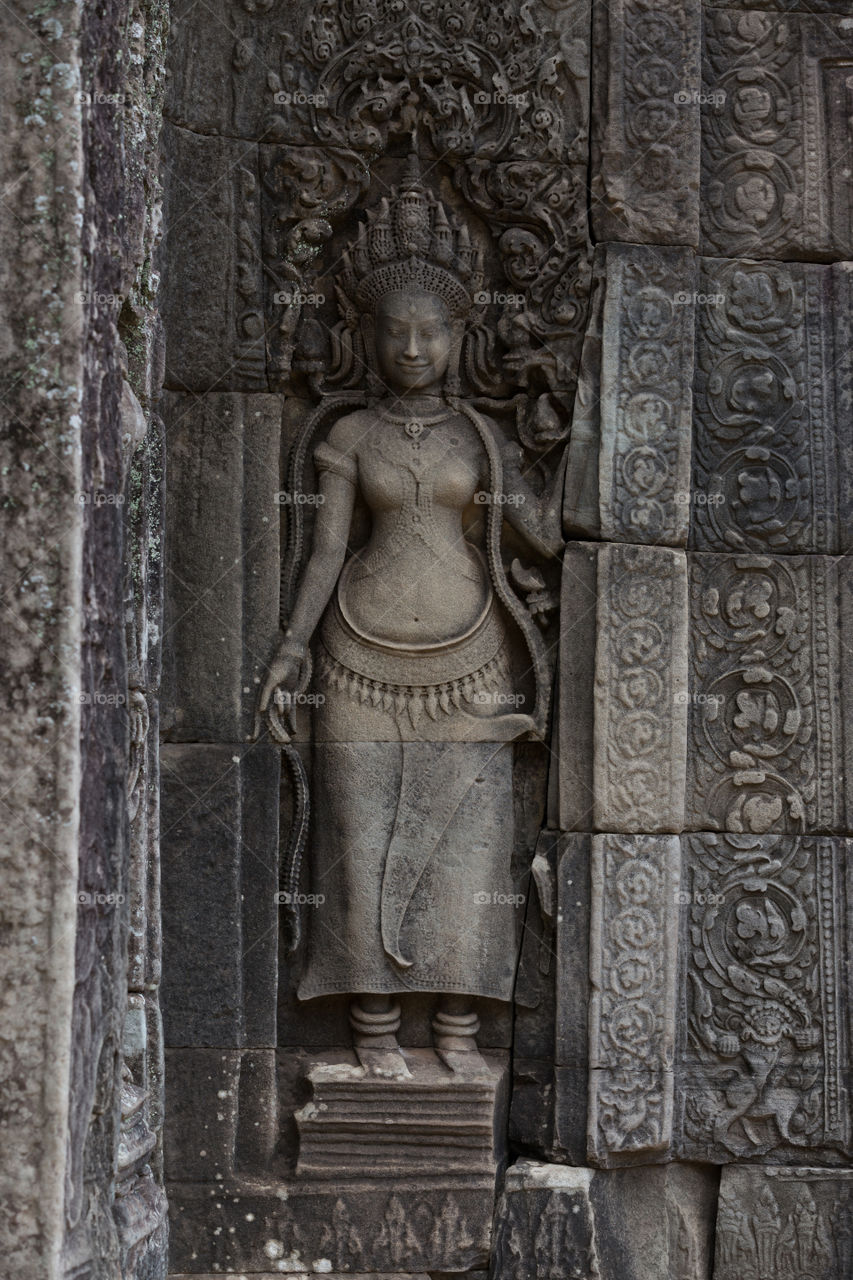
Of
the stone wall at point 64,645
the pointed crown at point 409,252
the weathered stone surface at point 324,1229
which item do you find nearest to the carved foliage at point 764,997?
the weathered stone surface at point 324,1229

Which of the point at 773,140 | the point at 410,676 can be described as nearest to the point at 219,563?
the point at 410,676

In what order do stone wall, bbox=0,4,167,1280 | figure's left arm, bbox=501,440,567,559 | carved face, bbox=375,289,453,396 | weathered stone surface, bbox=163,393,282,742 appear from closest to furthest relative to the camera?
stone wall, bbox=0,4,167,1280
weathered stone surface, bbox=163,393,282,742
carved face, bbox=375,289,453,396
figure's left arm, bbox=501,440,567,559

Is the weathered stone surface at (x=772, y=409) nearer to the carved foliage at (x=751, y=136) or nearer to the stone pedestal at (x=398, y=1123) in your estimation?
the carved foliage at (x=751, y=136)

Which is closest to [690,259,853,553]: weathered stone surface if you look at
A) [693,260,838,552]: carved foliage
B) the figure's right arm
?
[693,260,838,552]: carved foliage

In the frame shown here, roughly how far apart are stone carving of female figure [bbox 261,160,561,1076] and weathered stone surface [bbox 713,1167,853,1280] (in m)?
1.12

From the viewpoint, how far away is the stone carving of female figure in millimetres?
5375

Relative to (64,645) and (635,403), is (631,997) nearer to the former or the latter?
(635,403)

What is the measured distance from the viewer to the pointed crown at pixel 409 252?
215 inches

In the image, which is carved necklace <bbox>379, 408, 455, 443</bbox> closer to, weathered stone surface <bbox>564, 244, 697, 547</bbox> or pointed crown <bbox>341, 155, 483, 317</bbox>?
pointed crown <bbox>341, 155, 483, 317</bbox>

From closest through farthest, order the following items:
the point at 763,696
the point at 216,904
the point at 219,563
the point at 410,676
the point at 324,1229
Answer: the point at 324,1229
the point at 216,904
the point at 219,563
the point at 410,676
the point at 763,696

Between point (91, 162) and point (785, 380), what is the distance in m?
2.94

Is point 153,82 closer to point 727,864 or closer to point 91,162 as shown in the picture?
point 91,162

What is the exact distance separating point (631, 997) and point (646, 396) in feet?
7.02

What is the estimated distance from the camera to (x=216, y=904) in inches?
205
